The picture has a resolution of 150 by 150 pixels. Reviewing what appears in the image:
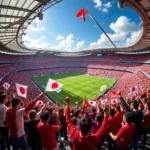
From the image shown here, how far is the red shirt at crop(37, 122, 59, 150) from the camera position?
422 centimetres

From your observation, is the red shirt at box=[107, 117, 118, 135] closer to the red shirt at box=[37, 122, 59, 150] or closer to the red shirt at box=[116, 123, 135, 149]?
the red shirt at box=[116, 123, 135, 149]

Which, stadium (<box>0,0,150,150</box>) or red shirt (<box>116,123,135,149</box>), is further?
stadium (<box>0,0,150,150</box>)

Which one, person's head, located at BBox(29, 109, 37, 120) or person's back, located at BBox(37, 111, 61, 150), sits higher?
person's head, located at BBox(29, 109, 37, 120)

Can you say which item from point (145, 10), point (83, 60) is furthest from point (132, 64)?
point (145, 10)

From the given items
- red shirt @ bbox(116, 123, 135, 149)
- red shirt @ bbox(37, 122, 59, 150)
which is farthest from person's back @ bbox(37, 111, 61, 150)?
red shirt @ bbox(116, 123, 135, 149)

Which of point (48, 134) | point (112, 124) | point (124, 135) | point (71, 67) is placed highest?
point (71, 67)

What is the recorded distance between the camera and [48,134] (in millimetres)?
4250

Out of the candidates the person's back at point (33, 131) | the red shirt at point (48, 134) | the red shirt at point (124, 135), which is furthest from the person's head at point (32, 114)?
the red shirt at point (124, 135)

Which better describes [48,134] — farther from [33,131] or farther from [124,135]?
[124,135]

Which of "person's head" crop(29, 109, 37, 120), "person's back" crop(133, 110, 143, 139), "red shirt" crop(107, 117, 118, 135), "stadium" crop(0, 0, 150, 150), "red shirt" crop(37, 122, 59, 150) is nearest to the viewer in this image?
"red shirt" crop(37, 122, 59, 150)

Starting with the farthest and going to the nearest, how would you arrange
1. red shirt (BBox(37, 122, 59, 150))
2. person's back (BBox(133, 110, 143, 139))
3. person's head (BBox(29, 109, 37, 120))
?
person's back (BBox(133, 110, 143, 139))
person's head (BBox(29, 109, 37, 120))
red shirt (BBox(37, 122, 59, 150))

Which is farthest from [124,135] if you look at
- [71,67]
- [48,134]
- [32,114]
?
[71,67]

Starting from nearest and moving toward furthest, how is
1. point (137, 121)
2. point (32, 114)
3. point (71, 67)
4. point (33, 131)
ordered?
point (32, 114), point (33, 131), point (137, 121), point (71, 67)

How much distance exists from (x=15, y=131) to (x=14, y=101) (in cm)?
89
